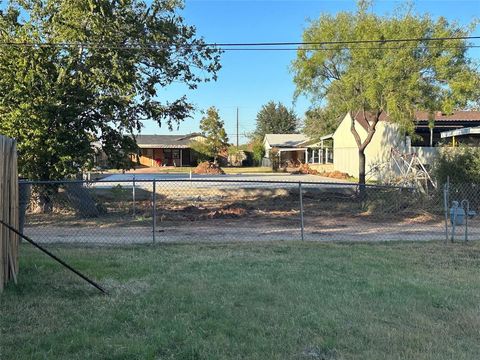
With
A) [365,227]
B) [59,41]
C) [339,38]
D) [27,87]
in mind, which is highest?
[339,38]

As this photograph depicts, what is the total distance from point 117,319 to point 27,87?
10.7m

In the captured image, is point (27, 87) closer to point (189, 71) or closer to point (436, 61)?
point (189, 71)

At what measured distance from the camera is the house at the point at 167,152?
190 ft

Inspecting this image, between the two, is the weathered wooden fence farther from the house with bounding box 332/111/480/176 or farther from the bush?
the house with bounding box 332/111/480/176

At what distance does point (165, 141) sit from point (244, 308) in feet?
182

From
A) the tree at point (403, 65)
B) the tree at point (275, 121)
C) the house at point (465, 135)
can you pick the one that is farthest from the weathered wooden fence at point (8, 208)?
the tree at point (275, 121)

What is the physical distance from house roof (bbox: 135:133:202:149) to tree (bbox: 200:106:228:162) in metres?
6.14

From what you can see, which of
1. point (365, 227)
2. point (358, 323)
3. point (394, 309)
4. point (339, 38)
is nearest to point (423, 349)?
point (358, 323)

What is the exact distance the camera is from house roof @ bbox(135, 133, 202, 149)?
5791cm

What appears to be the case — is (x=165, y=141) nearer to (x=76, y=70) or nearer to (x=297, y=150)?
(x=297, y=150)

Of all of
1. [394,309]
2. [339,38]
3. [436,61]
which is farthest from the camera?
[339,38]

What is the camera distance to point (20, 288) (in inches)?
244

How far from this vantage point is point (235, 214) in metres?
15.9

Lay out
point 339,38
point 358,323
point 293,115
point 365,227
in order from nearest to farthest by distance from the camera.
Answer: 1. point 358,323
2. point 365,227
3. point 339,38
4. point 293,115
